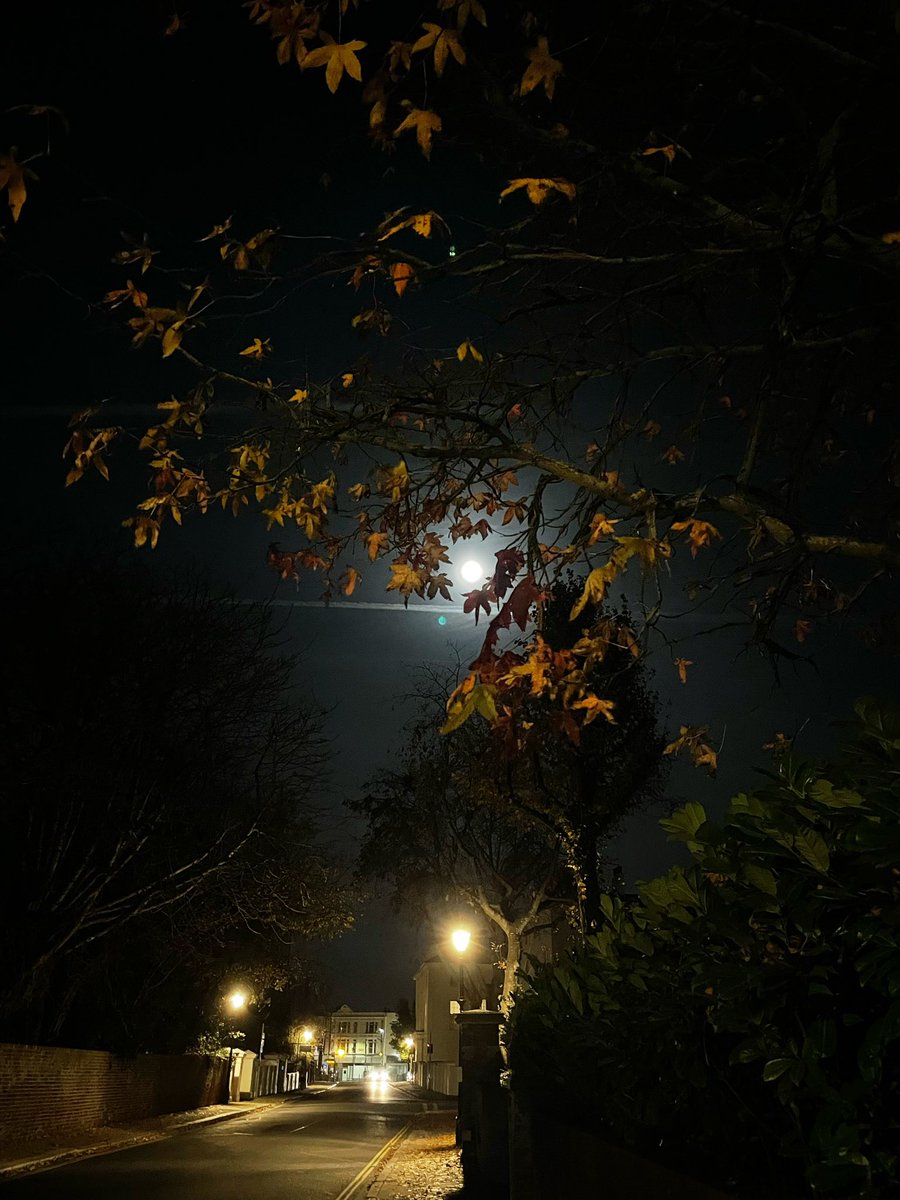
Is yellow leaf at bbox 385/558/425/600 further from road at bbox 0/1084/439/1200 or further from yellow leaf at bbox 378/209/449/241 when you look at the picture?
road at bbox 0/1084/439/1200

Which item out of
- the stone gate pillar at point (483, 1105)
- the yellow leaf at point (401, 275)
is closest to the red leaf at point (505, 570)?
the yellow leaf at point (401, 275)

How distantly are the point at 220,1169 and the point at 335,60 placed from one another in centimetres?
1518

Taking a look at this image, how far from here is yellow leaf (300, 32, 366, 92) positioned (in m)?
3.73

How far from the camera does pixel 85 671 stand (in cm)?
1884

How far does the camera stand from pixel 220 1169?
1395 centimetres

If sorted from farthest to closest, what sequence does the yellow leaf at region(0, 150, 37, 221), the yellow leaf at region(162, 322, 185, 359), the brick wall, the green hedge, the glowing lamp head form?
the glowing lamp head < the brick wall < the yellow leaf at region(162, 322, 185, 359) < the yellow leaf at region(0, 150, 37, 221) < the green hedge

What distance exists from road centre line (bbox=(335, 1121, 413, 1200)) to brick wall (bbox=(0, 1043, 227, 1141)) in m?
5.83

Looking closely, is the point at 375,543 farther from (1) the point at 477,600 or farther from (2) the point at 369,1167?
(2) the point at 369,1167

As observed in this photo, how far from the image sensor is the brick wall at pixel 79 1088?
15055 mm

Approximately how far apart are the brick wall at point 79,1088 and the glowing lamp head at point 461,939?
26.6 feet

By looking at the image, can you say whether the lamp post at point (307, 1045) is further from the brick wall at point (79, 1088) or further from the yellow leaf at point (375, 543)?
the yellow leaf at point (375, 543)

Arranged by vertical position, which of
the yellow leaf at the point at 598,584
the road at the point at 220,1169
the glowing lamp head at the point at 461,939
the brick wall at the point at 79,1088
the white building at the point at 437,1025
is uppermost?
the white building at the point at 437,1025

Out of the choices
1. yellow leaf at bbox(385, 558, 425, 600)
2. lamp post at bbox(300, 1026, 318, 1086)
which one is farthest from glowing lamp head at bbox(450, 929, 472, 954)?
lamp post at bbox(300, 1026, 318, 1086)

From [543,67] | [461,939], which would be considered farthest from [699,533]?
[461,939]
